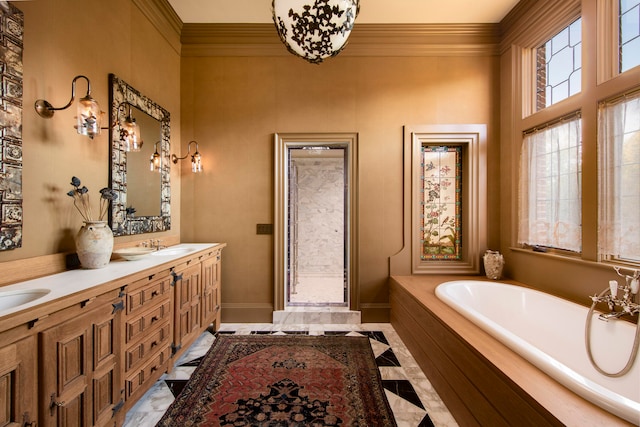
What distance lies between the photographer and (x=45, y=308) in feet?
3.19

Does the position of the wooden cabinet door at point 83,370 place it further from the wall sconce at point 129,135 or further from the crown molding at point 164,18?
the crown molding at point 164,18

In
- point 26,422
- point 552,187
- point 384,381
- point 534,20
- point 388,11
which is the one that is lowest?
point 384,381

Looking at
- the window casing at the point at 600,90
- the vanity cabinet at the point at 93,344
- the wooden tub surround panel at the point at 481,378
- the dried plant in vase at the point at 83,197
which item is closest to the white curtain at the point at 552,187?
the window casing at the point at 600,90

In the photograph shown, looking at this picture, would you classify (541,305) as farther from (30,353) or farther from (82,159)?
(82,159)

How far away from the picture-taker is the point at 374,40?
294 cm

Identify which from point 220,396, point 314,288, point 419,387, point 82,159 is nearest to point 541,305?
point 419,387

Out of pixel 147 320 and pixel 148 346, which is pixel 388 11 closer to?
pixel 147 320

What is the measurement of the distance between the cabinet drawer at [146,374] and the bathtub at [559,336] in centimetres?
203

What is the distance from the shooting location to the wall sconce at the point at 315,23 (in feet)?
4.73

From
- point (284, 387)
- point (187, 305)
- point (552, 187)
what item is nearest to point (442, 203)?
point (552, 187)

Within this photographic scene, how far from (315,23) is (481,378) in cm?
206

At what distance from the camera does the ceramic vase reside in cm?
273

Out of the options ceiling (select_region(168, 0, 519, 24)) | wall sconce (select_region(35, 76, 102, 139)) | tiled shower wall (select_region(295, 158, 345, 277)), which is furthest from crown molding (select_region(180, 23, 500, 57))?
tiled shower wall (select_region(295, 158, 345, 277))

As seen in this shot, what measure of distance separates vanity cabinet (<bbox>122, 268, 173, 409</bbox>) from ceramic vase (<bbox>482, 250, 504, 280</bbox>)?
9.65 feet
